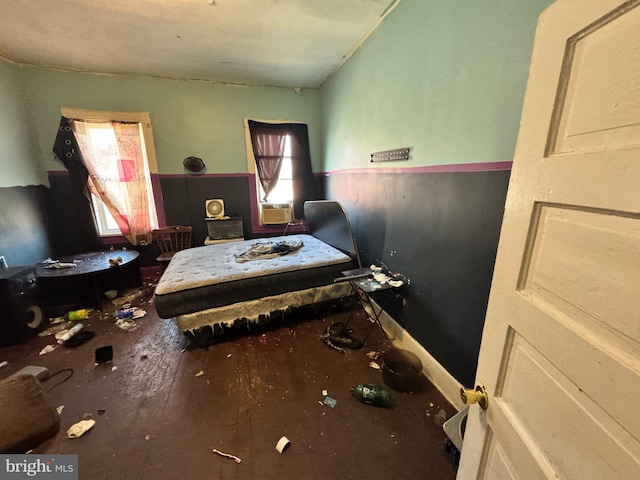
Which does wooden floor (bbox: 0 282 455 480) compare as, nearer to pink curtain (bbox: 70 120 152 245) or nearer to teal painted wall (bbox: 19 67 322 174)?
pink curtain (bbox: 70 120 152 245)

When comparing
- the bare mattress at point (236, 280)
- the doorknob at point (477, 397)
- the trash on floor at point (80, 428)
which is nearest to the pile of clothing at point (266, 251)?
the bare mattress at point (236, 280)

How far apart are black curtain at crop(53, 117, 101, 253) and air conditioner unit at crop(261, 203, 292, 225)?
7.34ft

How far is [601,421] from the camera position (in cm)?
46

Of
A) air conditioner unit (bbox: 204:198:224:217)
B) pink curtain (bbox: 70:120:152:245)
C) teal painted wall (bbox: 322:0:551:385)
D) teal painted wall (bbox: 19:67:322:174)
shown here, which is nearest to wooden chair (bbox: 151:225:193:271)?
pink curtain (bbox: 70:120:152:245)

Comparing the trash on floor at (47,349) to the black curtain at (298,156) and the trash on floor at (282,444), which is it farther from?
the black curtain at (298,156)

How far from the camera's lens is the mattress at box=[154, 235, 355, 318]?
80.6 inches

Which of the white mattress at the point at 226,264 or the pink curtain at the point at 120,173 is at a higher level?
the pink curtain at the point at 120,173

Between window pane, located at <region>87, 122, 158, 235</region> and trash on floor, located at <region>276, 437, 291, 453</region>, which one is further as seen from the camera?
window pane, located at <region>87, 122, 158, 235</region>

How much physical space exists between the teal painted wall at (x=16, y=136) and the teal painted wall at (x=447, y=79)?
364 cm

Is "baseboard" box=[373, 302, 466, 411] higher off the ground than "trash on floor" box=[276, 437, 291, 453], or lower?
higher

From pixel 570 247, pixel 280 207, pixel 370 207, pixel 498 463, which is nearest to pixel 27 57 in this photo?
pixel 280 207

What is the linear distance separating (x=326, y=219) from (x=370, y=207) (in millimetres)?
612

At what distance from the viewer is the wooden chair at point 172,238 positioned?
3.49m

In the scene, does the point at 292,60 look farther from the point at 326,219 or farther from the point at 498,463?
the point at 498,463
